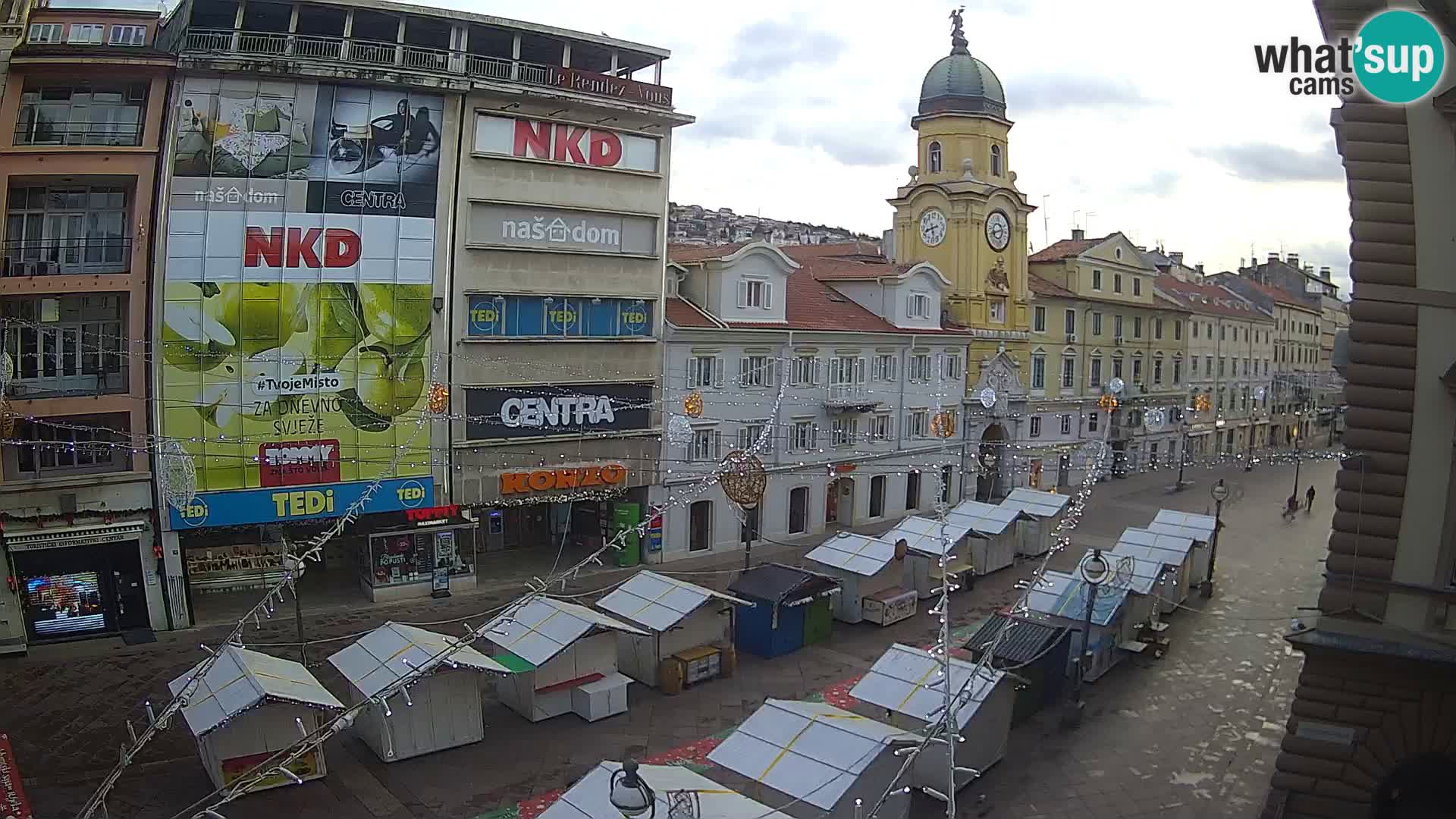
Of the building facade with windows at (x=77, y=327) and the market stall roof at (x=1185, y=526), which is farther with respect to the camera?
the market stall roof at (x=1185, y=526)

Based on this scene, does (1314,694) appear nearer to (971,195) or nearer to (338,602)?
(338,602)

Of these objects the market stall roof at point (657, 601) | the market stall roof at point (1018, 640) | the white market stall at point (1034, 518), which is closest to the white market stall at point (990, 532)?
the white market stall at point (1034, 518)

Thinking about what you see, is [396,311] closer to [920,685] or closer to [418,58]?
[418,58]

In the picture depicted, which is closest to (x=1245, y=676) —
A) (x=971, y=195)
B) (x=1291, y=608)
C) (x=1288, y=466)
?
(x=1291, y=608)

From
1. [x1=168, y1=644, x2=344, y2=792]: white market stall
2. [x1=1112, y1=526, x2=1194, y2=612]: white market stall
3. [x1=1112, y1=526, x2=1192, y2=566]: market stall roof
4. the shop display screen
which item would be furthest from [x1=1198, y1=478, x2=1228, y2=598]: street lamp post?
the shop display screen

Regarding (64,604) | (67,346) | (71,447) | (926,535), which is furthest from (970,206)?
(64,604)

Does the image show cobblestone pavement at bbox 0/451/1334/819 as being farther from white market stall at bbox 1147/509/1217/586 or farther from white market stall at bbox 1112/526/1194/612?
white market stall at bbox 1147/509/1217/586

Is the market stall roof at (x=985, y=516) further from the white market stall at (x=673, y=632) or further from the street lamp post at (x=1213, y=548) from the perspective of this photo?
the white market stall at (x=673, y=632)
